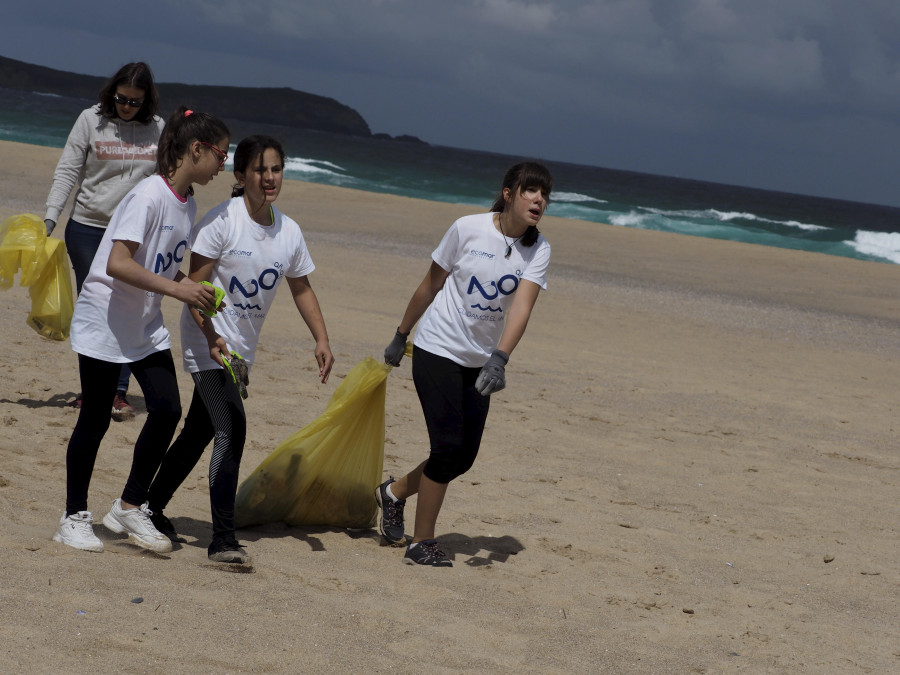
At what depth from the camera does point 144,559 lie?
345cm

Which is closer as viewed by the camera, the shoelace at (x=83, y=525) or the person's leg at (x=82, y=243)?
the shoelace at (x=83, y=525)

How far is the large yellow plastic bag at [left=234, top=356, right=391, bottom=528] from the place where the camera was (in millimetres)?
4094

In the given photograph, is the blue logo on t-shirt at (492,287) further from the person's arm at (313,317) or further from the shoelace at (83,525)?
the shoelace at (83,525)

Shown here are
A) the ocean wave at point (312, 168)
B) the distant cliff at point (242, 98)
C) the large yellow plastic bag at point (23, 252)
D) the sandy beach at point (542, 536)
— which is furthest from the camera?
the distant cliff at point (242, 98)

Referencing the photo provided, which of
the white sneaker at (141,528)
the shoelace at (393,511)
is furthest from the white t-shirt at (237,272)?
the shoelace at (393,511)

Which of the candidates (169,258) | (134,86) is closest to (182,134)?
(169,258)

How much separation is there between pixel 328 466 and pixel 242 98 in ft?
439

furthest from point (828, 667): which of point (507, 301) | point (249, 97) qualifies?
point (249, 97)

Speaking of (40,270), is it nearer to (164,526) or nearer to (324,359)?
(164,526)

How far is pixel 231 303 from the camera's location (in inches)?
140

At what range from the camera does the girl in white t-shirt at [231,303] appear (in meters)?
3.50

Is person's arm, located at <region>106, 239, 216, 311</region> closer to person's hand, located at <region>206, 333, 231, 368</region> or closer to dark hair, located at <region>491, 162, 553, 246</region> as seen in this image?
person's hand, located at <region>206, 333, 231, 368</region>

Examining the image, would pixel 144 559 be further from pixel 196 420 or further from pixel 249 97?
pixel 249 97

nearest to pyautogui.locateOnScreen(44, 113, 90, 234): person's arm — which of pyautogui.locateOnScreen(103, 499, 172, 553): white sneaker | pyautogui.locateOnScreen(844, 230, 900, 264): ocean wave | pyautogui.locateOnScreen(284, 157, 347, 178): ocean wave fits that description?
pyautogui.locateOnScreen(103, 499, 172, 553): white sneaker
